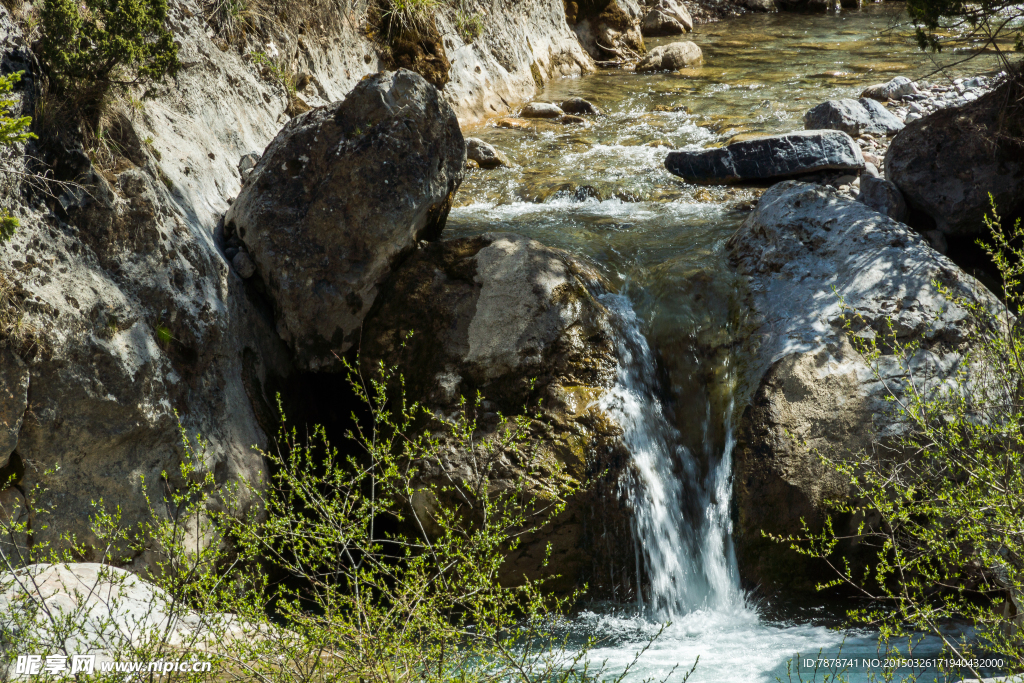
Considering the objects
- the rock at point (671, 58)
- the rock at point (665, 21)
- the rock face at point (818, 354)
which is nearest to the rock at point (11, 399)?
the rock face at point (818, 354)

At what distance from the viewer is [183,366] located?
5051 mm

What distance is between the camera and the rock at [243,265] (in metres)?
5.73

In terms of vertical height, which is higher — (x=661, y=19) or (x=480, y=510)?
(x=661, y=19)

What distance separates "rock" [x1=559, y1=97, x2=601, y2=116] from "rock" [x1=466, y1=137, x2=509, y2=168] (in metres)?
3.03

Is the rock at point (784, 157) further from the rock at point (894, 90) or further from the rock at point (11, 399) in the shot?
the rock at point (11, 399)

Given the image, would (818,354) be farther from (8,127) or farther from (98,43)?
(98,43)

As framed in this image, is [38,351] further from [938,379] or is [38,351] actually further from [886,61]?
[886,61]

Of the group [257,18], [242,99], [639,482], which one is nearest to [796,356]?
[639,482]

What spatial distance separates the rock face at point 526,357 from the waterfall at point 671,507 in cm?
13

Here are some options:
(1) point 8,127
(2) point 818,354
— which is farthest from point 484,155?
(1) point 8,127

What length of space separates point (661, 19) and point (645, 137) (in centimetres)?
987

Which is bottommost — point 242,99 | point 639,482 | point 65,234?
point 639,482

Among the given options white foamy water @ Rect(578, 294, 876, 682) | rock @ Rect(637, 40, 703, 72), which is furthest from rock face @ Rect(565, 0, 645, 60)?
white foamy water @ Rect(578, 294, 876, 682)

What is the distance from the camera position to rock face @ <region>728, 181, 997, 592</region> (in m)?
4.89
